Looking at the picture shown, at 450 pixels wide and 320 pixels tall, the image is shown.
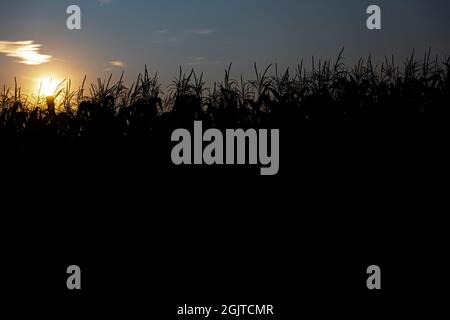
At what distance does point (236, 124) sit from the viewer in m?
6.09

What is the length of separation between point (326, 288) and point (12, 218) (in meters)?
2.46

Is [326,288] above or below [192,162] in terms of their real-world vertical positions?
below

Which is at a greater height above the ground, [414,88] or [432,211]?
[414,88]

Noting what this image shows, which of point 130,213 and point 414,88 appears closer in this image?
point 130,213

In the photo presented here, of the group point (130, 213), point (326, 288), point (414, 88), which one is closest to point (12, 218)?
point (130, 213)

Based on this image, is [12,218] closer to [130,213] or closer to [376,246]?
[130,213]
